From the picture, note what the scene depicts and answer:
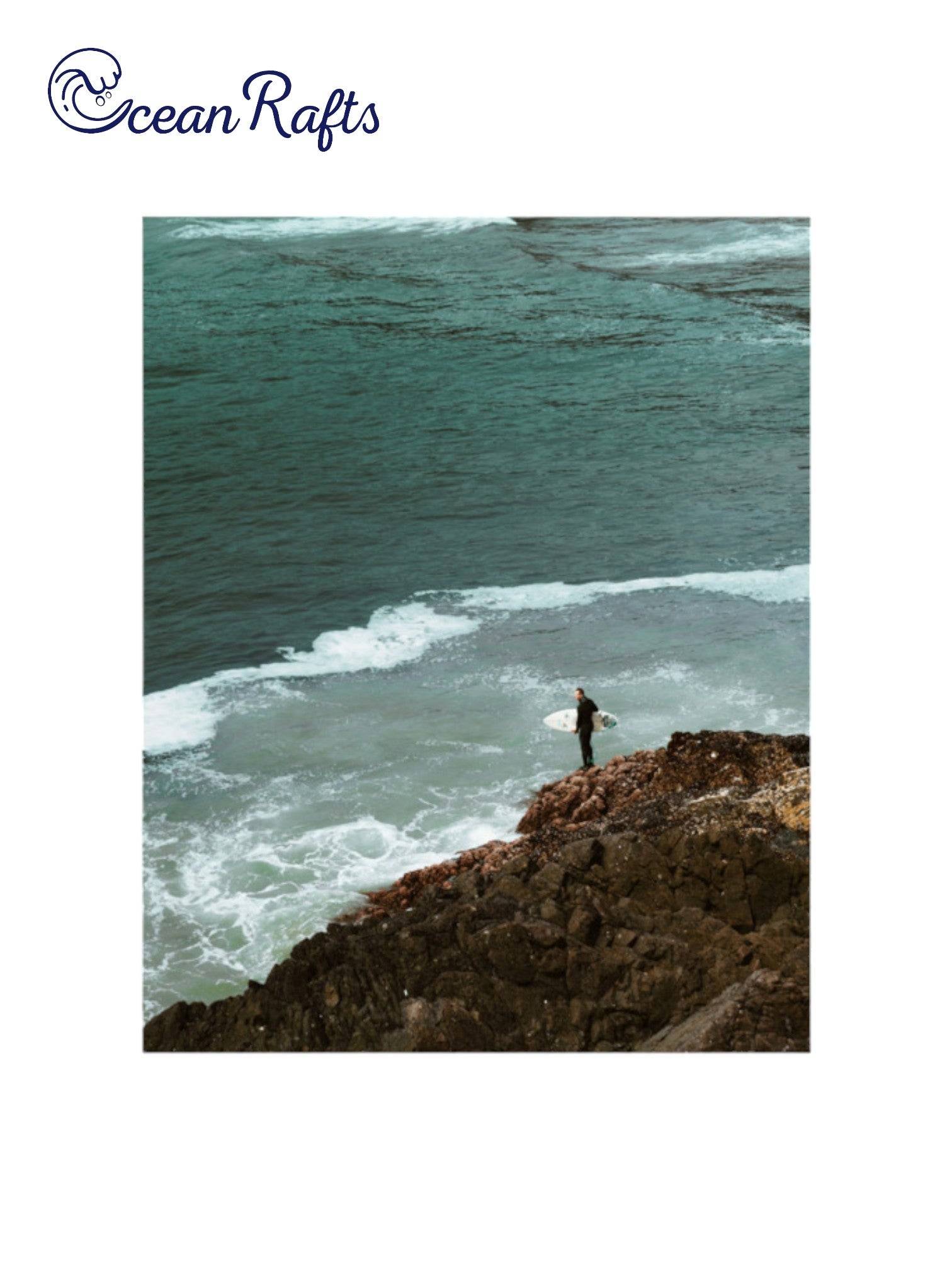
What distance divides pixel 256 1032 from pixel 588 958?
6.93 feet

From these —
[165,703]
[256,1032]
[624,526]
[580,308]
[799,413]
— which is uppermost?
[580,308]

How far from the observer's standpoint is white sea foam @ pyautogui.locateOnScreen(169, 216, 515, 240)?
36.6 ft

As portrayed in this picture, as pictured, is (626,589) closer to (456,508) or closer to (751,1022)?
(456,508)

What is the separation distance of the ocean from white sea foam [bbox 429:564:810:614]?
0.03 metres

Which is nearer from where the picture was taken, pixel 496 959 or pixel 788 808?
pixel 496 959

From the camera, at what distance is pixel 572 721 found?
12.6 metres

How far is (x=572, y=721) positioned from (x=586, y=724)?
18 centimetres

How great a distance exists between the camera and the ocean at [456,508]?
40.5ft

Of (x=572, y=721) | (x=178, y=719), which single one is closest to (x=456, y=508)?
(x=572, y=721)

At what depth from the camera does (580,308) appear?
14688mm

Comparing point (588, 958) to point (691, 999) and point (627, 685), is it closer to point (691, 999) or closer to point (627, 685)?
point (691, 999)

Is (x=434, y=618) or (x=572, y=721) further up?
(x=434, y=618)

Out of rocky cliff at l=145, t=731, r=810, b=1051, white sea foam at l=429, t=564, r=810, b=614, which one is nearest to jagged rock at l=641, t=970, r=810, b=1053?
rocky cliff at l=145, t=731, r=810, b=1051

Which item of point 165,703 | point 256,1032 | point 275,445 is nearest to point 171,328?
point 275,445
